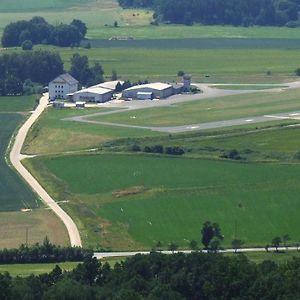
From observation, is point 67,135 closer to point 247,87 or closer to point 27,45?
point 247,87

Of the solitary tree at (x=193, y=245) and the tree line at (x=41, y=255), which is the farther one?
the solitary tree at (x=193, y=245)

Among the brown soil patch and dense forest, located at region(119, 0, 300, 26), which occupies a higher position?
the brown soil patch

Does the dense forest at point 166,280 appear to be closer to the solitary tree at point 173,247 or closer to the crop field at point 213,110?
the solitary tree at point 173,247

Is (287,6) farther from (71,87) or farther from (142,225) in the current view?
(142,225)

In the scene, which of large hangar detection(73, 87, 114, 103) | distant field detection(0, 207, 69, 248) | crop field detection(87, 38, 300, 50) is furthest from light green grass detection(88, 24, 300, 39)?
distant field detection(0, 207, 69, 248)

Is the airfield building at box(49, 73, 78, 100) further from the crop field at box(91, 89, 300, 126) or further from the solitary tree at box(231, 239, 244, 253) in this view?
the solitary tree at box(231, 239, 244, 253)

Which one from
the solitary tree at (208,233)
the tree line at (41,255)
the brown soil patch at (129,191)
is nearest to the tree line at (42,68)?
the brown soil patch at (129,191)

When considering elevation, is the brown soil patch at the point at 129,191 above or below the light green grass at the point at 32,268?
below
